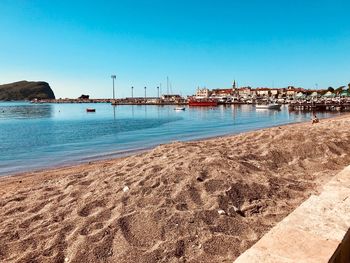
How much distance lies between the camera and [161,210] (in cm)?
500

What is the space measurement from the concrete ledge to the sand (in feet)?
4.50

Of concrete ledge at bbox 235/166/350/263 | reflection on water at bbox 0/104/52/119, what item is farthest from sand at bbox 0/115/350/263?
reflection on water at bbox 0/104/52/119

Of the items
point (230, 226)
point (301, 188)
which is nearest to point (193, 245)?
point (230, 226)

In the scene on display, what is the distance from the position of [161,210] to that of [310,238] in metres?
2.92

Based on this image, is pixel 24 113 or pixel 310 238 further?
pixel 24 113

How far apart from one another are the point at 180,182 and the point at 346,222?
3700mm

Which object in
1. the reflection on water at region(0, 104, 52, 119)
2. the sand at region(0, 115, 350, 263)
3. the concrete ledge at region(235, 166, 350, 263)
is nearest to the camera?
the concrete ledge at region(235, 166, 350, 263)

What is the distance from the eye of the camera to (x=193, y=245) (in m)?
4.14

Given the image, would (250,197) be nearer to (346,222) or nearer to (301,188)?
(301,188)

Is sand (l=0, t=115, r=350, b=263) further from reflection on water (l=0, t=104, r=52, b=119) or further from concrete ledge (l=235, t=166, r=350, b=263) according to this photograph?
reflection on water (l=0, t=104, r=52, b=119)

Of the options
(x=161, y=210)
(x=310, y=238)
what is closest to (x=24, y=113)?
(x=161, y=210)

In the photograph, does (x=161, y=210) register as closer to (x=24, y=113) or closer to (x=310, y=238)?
(x=310, y=238)

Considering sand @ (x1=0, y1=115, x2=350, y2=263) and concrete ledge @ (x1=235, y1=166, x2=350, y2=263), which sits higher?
concrete ledge @ (x1=235, y1=166, x2=350, y2=263)

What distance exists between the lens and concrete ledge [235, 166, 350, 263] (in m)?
2.13
